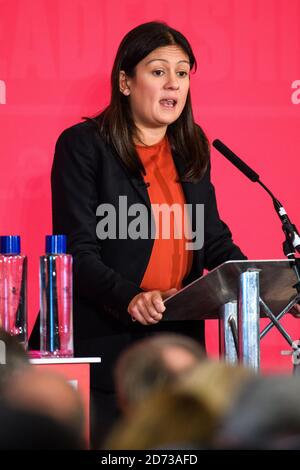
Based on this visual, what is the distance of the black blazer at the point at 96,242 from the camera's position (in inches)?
91.3

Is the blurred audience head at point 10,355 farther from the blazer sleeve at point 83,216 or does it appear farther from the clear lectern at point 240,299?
the blazer sleeve at point 83,216

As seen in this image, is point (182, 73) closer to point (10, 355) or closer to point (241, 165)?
point (241, 165)

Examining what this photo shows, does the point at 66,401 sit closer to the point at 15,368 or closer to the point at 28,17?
the point at 15,368

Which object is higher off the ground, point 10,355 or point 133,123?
point 133,123

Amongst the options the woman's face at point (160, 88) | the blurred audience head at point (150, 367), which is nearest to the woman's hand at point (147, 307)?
the woman's face at point (160, 88)

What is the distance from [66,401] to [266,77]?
3.23 m

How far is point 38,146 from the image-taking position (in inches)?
129

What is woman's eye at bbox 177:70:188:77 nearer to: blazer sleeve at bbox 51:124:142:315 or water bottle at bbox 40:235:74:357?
blazer sleeve at bbox 51:124:142:315

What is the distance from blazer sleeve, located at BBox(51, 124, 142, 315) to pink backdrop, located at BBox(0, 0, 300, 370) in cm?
77

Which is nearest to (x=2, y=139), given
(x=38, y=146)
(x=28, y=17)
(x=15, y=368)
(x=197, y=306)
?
(x=38, y=146)

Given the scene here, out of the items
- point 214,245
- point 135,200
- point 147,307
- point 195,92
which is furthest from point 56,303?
point 195,92

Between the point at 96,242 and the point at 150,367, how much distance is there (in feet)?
6.32

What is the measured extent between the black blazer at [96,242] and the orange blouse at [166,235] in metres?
0.02

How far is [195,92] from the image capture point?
134 inches
